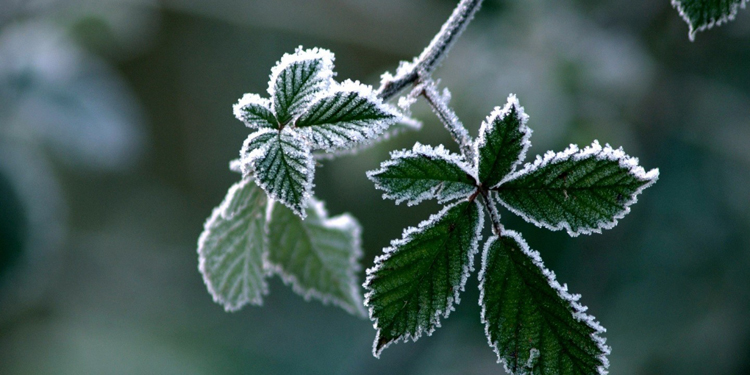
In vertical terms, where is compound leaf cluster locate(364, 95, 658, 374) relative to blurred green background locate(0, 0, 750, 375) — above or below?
below

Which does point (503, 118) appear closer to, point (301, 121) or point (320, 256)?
point (301, 121)

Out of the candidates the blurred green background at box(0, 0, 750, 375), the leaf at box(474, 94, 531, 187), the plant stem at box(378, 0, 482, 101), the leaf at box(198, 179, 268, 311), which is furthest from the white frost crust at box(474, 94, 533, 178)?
the blurred green background at box(0, 0, 750, 375)

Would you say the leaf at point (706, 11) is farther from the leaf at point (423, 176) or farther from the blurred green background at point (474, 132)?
the blurred green background at point (474, 132)

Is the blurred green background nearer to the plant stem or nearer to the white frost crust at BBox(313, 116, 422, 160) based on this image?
the white frost crust at BBox(313, 116, 422, 160)

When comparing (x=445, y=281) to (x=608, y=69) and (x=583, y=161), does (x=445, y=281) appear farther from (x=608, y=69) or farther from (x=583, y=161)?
(x=608, y=69)

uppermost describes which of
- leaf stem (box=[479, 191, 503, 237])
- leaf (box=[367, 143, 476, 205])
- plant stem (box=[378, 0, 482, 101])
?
plant stem (box=[378, 0, 482, 101])

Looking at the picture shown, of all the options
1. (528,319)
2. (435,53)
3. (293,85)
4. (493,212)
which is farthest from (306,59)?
(528,319)
